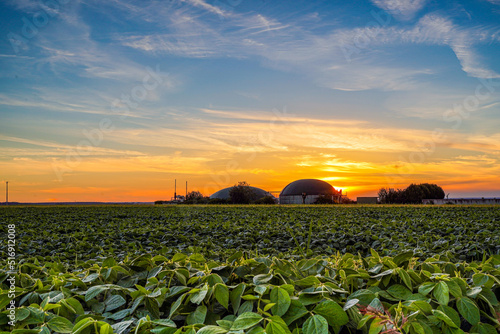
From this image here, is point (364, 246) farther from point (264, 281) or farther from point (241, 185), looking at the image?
point (241, 185)

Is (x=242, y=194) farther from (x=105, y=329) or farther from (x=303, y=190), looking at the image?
(x=105, y=329)

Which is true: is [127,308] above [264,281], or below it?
below

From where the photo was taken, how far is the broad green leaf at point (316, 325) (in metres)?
1.57

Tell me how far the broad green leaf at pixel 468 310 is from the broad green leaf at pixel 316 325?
2.77 feet

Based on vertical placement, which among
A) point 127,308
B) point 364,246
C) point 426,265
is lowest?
point 364,246

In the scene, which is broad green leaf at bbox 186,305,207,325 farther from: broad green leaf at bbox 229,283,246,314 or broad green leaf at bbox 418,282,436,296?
broad green leaf at bbox 418,282,436,296

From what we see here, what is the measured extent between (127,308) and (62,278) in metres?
0.66

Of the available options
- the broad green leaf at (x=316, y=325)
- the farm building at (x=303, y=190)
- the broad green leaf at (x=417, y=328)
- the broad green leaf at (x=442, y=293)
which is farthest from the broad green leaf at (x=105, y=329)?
the farm building at (x=303, y=190)

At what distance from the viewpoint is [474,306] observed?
6.28 feet

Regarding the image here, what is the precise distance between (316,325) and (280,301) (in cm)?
21

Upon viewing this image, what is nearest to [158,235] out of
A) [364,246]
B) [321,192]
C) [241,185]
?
[364,246]

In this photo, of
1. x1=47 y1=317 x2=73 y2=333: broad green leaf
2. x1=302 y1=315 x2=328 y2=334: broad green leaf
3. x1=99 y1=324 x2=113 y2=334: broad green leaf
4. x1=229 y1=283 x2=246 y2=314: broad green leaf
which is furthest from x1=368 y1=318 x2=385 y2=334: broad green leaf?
x1=47 y1=317 x2=73 y2=333: broad green leaf

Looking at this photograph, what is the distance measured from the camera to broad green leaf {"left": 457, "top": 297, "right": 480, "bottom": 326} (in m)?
1.88

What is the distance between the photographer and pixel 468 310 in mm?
1903
